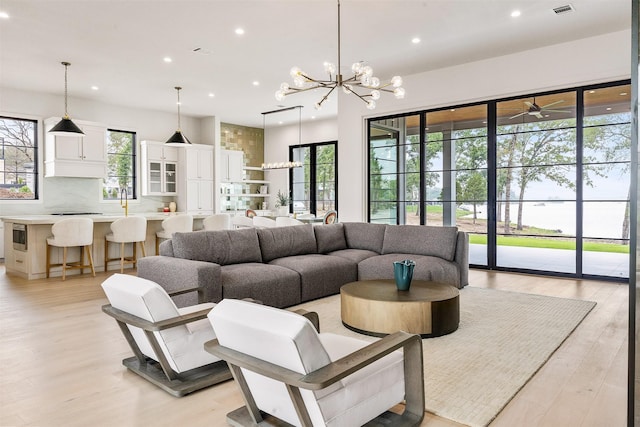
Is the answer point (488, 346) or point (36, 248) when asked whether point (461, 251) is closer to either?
point (488, 346)

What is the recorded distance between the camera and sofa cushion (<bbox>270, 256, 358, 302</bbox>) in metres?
4.58

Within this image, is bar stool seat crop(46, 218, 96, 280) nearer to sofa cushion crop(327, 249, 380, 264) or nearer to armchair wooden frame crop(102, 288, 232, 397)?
sofa cushion crop(327, 249, 380, 264)

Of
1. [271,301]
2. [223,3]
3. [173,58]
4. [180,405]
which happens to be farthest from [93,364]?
[173,58]

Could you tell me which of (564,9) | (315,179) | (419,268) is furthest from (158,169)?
(564,9)

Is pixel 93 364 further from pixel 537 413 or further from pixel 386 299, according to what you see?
pixel 537 413

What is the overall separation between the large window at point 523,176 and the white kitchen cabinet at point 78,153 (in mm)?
5387

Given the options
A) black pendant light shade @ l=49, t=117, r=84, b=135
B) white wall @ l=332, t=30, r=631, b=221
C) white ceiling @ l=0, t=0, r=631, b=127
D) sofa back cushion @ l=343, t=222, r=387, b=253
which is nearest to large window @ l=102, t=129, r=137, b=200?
white ceiling @ l=0, t=0, r=631, b=127

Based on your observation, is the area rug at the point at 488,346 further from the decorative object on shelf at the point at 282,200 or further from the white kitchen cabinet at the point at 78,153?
the decorative object on shelf at the point at 282,200

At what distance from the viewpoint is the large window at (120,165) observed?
9.41 m

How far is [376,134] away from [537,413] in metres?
6.30

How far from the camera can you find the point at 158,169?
1002cm

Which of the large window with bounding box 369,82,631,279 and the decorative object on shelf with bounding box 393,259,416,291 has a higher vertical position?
the large window with bounding box 369,82,631,279

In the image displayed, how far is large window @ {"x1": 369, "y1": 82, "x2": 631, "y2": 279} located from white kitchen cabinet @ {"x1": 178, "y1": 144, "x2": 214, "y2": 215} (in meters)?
4.55

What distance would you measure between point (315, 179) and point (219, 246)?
7.47 metres
